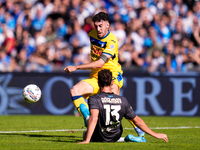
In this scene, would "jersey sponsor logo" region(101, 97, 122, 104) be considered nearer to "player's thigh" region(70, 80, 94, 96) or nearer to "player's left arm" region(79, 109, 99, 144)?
"player's left arm" region(79, 109, 99, 144)

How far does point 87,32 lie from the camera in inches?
A: 654

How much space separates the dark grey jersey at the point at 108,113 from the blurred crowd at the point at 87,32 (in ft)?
27.2

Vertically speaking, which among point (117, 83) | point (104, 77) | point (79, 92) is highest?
point (104, 77)

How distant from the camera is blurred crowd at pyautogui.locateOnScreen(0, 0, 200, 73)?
51.2ft

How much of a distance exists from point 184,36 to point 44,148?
38.1 feet

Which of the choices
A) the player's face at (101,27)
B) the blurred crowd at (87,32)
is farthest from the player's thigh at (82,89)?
the blurred crowd at (87,32)

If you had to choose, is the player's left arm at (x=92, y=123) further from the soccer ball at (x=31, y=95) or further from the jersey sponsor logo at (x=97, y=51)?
the soccer ball at (x=31, y=95)

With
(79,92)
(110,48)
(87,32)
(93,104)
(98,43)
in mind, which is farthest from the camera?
(87,32)

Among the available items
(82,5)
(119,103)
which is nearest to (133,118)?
(119,103)

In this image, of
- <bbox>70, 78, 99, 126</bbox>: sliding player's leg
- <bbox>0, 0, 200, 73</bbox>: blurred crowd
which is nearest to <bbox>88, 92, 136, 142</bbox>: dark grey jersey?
<bbox>70, 78, 99, 126</bbox>: sliding player's leg

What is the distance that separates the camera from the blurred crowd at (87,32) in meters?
15.6

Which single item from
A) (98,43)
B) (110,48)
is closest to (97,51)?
(98,43)

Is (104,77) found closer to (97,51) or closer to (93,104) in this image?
(93,104)

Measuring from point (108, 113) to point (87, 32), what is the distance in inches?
416
